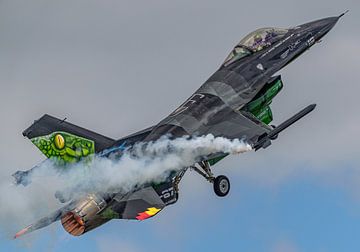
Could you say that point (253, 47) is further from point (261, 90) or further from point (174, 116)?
point (174, 116)

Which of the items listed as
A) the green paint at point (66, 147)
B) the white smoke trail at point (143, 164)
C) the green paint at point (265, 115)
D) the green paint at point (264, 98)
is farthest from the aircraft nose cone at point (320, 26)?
the green paint at point (66, 147)

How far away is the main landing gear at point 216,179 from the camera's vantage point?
156 ft

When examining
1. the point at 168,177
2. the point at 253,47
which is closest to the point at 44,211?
the point at 168,177

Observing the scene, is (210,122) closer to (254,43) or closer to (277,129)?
(277,129)

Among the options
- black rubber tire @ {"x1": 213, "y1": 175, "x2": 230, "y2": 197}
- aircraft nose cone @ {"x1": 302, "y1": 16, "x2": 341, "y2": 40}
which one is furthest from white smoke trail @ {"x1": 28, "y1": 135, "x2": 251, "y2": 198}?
aircraft nose cone @ {"x1": 302, "y1": 16, "x2": 341, "y2": 40}

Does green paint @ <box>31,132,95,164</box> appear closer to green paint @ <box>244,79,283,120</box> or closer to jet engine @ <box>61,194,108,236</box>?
jet engine @ <box>61,194,108,236</box>

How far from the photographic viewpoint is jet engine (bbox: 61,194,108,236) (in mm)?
45438

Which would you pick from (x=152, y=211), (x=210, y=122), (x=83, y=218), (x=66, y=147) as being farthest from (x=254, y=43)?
(x=83, y=218)

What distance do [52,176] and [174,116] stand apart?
18.4 ft

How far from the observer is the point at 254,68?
172 feet

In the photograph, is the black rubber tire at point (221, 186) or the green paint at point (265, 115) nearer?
the black rubber tire at point (221, 186)

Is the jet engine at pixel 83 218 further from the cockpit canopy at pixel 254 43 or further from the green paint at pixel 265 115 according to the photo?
the cockpit canopy at pixel 254 43

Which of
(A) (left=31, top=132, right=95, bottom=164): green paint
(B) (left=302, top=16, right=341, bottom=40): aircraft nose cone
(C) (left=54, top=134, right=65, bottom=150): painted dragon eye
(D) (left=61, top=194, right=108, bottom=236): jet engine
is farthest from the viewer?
(B) (left=302, top=16, right=341, bottom=40): aircraft nose cone

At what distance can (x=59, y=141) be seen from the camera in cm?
4912
